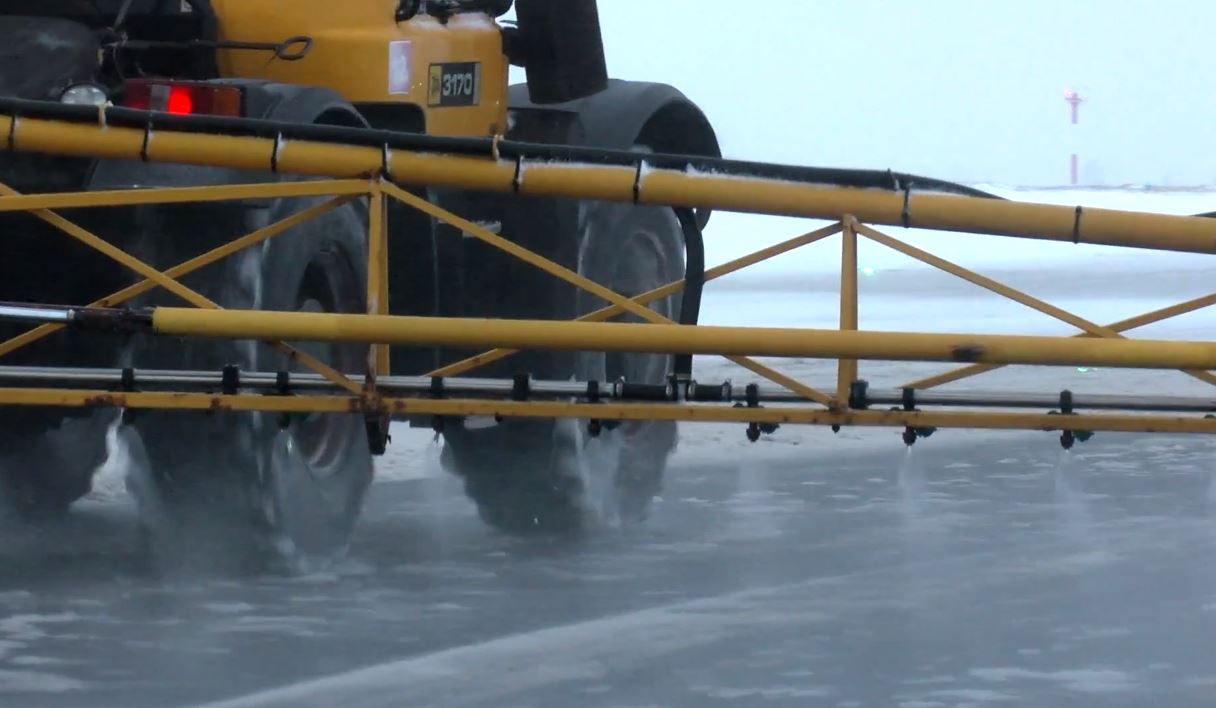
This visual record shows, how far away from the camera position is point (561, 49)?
777cm

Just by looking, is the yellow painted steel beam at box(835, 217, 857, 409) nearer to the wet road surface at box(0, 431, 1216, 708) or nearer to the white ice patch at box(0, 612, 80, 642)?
the wet road surface at box(0, 431, 1216, 708)

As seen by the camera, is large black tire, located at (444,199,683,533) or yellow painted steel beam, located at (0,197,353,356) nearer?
yellow painted steel beam, located at (0,197,353,356)

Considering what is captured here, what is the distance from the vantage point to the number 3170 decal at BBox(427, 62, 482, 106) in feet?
24.5

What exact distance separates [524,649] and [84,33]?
2.36m

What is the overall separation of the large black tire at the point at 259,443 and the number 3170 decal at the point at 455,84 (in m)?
0.71

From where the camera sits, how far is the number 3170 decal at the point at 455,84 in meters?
7.48

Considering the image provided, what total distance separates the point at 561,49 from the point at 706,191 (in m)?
2.36

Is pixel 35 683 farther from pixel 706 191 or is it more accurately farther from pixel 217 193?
pixel 706 191

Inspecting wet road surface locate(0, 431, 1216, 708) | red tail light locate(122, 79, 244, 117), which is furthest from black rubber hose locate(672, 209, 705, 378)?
red tail light locate(122, 79, 244, 117)

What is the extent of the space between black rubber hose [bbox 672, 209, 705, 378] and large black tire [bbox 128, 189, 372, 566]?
3.91 feet

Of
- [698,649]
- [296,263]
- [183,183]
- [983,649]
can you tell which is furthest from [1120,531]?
[183,183]

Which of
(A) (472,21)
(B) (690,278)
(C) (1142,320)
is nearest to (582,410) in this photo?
(B) (690,278)

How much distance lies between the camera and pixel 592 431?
5855 millimetres

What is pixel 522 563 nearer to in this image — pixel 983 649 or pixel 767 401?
pixel 767 401
